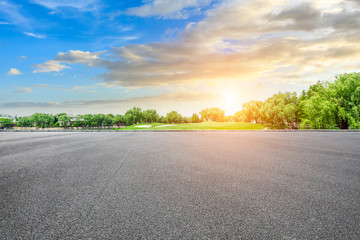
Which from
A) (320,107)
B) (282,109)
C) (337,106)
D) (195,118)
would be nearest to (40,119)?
(195,118)

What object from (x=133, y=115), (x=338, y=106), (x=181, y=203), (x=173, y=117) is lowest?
(x=181, y=203)

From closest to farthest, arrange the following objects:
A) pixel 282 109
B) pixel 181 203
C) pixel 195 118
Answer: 1. pixel 181 203
2. pixel 282 109
3. pixel 195 118

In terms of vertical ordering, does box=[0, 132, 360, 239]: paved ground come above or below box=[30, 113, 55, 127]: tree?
below

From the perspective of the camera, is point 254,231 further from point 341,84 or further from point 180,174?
point 341,84

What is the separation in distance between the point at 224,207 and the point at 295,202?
4.36ft

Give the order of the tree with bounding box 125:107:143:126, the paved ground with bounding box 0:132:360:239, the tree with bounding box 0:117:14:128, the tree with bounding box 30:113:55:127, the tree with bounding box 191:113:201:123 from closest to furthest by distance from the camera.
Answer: the paved ground with bounding box 0:132:360:239, the tree with bounding box 0:117:14:128, the tree with bounding box 125:107:143:126, the tree with bounding box 30:113:55:127, the tree with bounding box 191:113:201:123

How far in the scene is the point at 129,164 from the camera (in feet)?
23.8

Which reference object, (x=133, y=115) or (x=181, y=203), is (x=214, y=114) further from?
(x=181, y=203)

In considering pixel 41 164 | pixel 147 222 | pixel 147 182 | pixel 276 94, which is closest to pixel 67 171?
pixel 41 164

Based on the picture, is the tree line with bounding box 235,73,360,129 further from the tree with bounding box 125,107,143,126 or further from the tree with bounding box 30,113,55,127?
the tree with bounding box 30,113,55,127

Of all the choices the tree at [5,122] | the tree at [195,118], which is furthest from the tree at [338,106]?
the tree at [195,118]

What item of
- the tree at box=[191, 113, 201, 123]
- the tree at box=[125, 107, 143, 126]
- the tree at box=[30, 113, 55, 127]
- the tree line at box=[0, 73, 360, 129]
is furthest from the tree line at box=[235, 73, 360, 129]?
the tree at box=[30, 113, 55, 127]

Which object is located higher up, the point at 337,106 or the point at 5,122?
the point at 5,122

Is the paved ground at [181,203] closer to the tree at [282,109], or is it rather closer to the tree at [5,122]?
the tree at [282,109]
